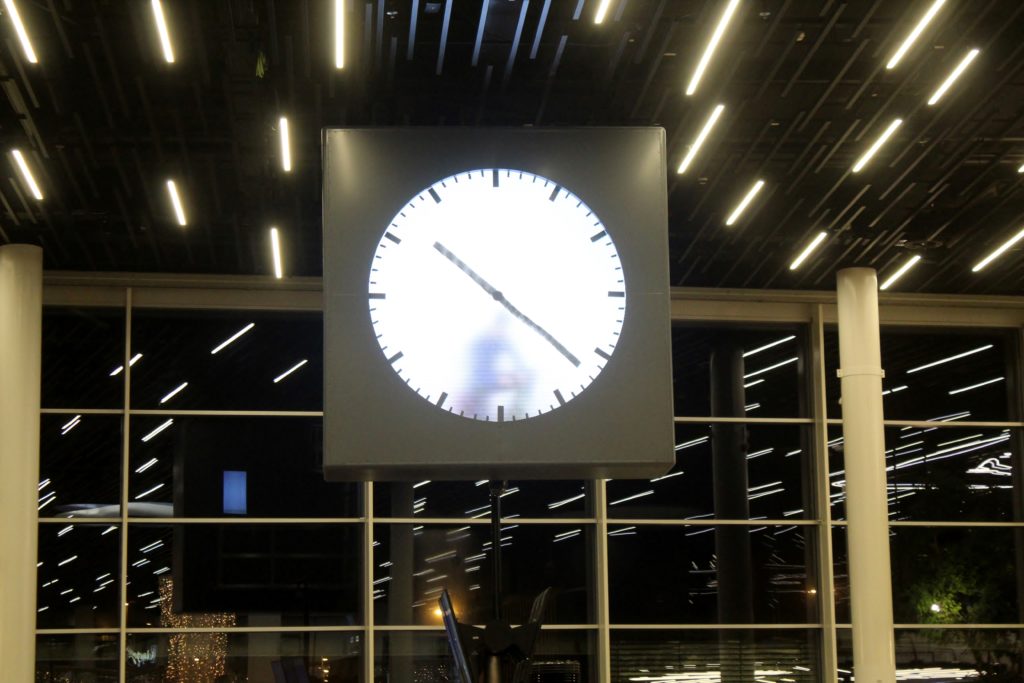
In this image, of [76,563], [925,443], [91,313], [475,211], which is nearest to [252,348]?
[91,313]

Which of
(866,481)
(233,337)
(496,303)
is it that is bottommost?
(496,303)

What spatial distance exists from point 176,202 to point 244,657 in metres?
4.44

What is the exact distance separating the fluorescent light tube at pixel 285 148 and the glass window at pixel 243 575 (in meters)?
4.18

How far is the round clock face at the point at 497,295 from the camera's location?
306 cm

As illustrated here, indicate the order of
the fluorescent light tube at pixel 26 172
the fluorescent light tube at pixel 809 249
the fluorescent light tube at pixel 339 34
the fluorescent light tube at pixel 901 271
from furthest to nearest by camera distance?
1. the fluorescent light tube at pixel 901 271
2. the fluorescent light tube at pixel 809 249
3. the fluorescent light tube at pixel 26 172
4. the fluorescent light tube at pixel 339 34

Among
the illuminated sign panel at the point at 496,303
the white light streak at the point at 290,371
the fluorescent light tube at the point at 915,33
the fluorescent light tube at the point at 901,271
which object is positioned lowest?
the illuminated sign panel at the point at 496,303

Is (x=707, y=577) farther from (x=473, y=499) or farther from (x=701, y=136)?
(x=701, y=136)

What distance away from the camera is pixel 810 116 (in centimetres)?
995

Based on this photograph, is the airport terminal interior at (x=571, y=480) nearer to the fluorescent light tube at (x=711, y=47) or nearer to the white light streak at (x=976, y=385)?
the white light streak at (x=976, y=385)

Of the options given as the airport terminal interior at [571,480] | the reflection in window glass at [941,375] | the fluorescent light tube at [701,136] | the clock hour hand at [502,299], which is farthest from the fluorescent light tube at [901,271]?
the clock hour hand at [502,299]

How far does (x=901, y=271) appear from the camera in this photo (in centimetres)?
1371

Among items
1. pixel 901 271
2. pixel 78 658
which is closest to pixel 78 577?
pixel 78 658

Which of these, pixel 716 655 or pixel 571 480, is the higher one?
pixel 571 480

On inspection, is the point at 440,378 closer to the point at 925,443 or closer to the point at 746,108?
the point at 746,108
